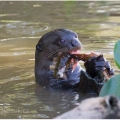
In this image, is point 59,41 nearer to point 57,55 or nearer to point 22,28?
point 57,55

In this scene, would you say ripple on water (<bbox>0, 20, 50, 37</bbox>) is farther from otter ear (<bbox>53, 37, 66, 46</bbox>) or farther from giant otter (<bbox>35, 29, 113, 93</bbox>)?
otter ear (<bbox>53, 37, 66, 46</bbox>)

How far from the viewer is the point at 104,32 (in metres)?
8.11

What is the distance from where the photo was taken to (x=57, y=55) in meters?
4.85

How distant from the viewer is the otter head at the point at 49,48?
477 cm

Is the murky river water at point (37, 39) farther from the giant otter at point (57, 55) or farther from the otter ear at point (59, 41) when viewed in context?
the otter ear at point (59, 41)

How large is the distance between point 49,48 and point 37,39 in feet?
9.27

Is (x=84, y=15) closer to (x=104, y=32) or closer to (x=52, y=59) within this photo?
(x=104, y=32)

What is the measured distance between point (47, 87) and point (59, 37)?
19.3 inches

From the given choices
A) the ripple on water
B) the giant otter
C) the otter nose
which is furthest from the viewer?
the ripple on water

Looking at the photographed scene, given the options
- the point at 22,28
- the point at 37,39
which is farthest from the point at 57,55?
the point at 22,28

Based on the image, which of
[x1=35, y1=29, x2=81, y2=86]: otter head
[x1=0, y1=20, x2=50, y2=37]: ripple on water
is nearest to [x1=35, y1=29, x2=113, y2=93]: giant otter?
[x1=35, y1=29, x2=81, y2=86]: otter head

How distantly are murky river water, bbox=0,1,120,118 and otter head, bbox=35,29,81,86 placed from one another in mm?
182

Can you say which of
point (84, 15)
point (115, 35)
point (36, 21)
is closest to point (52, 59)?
point (115, 35)

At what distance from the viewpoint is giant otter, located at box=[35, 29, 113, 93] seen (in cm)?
445
